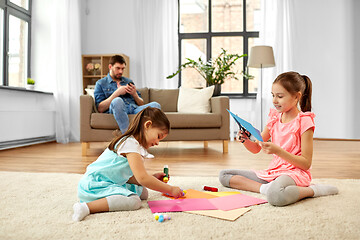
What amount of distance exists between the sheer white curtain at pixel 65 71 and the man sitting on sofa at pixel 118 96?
160 centimetres

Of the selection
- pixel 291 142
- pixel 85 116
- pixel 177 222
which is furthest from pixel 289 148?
pixel 85 116

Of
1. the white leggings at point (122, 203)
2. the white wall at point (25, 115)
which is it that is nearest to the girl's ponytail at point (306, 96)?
the white leggings at point (122, 203)

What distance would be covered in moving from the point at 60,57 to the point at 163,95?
169 centimetres

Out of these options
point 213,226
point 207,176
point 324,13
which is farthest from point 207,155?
point 324,13

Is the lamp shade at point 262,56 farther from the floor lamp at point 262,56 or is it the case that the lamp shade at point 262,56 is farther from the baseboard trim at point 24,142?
the baseboard trim at point 24,142

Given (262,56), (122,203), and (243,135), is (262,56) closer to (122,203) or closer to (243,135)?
(243,135)

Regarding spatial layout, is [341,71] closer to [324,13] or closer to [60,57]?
[324,13]

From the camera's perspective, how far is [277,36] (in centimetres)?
481

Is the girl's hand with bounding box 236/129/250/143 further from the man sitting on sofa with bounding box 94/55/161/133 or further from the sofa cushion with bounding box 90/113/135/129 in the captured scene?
the sofa cushion with bounding box 90/113/135/129

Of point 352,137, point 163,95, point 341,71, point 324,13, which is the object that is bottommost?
point 352,137

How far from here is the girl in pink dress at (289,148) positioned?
1.29 m

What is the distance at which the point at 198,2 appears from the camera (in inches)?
207

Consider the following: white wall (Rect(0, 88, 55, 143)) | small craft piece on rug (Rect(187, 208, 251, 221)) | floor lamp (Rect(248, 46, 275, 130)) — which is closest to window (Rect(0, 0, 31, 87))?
white wall (Rect(0, 88, 55, 143))

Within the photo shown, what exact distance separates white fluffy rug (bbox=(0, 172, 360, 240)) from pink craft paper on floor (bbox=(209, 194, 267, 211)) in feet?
0.18
